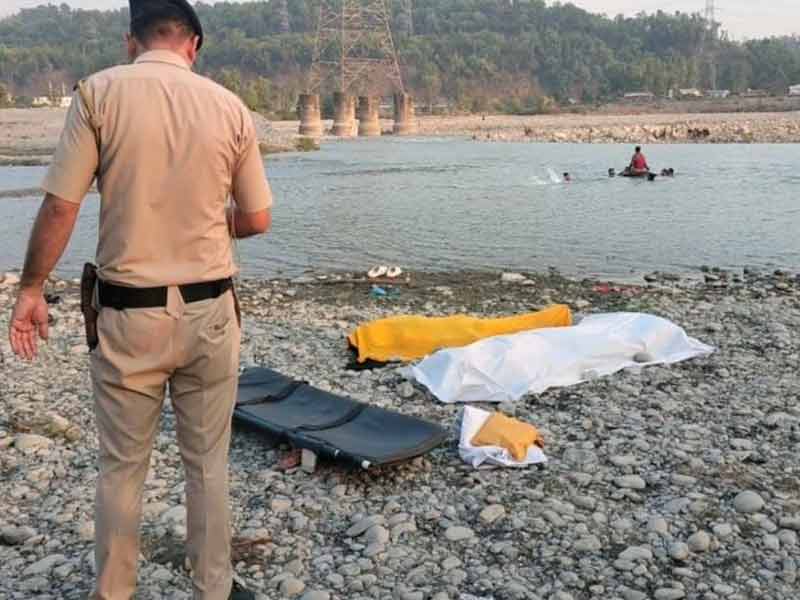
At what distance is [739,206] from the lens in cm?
2678

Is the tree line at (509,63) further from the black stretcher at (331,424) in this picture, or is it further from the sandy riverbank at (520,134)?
the black stretcher at (331,424)

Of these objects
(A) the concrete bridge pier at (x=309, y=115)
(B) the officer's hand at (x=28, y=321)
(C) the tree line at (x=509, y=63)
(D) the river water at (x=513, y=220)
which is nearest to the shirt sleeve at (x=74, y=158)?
(B) the officer's hand at (x=28, y=321)

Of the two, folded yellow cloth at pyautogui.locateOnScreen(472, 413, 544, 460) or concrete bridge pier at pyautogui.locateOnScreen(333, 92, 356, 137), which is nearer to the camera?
folded yellow cloth at pyautogui.locateOnScreen(472, 413, 544, 460)

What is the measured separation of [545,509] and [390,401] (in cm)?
255

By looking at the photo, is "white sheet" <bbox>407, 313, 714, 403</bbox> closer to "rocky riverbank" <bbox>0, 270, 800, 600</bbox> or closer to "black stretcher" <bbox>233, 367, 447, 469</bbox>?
"rocky riverbank" <bbox>0, 270, 800, 600</bbox>

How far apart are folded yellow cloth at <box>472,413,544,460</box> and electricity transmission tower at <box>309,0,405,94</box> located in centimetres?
11413

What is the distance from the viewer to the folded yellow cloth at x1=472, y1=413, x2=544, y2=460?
5.99 metres

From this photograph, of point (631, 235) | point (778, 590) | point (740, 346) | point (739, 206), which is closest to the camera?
point (778, 590)

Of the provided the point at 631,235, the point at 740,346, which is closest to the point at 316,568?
the point at 740,346

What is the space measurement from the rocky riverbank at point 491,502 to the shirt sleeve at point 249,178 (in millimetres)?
2031

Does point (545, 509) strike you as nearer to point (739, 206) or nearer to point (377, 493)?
point (377, 493)

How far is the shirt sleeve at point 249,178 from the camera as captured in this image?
3555 mm

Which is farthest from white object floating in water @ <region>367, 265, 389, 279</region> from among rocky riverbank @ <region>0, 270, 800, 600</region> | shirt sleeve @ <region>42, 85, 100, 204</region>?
shirt sleeve @ <region>42, 85, 100, 204</region>

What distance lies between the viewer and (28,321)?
3.50 meters
